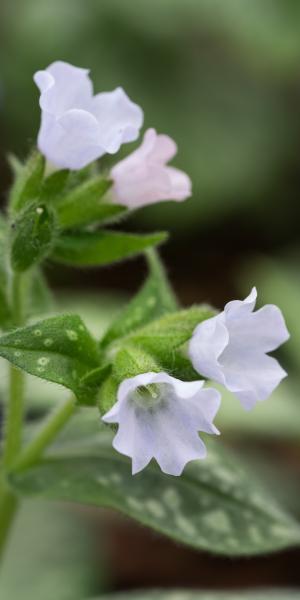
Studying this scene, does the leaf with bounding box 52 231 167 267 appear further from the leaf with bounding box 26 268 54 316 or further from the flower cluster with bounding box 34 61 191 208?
the leaf with bounding box 26 268 54 316

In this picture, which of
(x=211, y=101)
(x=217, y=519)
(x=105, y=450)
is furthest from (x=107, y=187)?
(x=211, y=101)

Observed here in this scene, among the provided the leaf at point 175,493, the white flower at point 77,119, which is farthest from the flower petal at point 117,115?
the leaf at point 175,493

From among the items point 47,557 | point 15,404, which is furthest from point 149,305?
point 47,557

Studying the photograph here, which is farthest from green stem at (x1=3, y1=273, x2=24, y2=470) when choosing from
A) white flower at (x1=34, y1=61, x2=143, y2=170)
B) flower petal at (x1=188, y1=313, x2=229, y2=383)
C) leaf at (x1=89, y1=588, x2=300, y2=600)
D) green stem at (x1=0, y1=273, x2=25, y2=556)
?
leaf at (x1=89, y1=588, x2=300, y2=600)

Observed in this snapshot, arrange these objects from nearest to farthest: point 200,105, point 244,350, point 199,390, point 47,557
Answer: point 199,390
point 244,350
point 47,557
point 200,105

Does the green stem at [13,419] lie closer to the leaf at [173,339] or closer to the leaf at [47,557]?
the leaf at [173,339]

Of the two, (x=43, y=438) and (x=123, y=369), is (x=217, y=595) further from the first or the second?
(x=123, y=369)

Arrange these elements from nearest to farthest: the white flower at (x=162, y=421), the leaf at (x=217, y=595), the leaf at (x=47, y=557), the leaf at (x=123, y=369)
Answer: the white flower at (x=162, y=421) → the leaf at (x=123, y=369) → the leaf at (x=217, y=595) → the leaf at (x=47, y=557)
